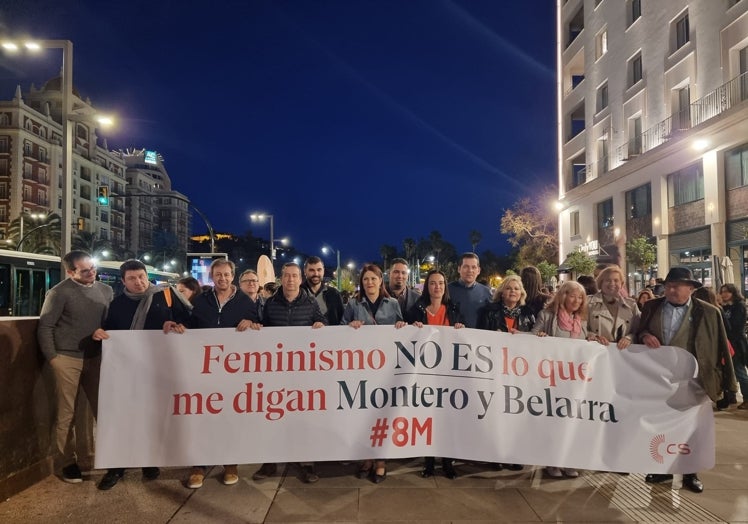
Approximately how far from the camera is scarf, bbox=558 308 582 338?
16.7ft

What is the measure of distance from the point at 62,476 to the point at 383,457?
2.81 metres

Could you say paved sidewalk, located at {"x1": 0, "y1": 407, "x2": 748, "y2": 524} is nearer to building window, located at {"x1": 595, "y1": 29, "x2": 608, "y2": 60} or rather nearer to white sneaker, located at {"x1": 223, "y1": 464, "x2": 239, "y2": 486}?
white sneaker, located at {"x1": 223, "y1": 464, "x2": 239, "y2": 486}

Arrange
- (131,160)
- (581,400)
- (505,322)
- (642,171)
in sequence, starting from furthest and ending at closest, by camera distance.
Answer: (131,160) → (642,171) → (505,322) → (581,400)

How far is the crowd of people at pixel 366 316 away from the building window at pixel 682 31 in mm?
20072

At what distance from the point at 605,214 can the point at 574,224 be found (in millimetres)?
4474

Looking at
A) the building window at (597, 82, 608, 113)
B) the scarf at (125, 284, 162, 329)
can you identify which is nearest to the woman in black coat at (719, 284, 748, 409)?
the scarf at (125, 284, 162, 329)

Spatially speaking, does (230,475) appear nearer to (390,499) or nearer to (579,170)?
(390,499)

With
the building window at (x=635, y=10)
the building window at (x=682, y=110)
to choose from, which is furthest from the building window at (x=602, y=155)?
the building window at (x=682, y=110)

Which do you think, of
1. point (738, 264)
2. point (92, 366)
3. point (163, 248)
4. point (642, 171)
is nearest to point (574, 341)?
point (92, 366)

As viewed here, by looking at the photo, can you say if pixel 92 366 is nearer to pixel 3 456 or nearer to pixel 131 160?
pixel 3 456

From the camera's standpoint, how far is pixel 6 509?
4.23 m

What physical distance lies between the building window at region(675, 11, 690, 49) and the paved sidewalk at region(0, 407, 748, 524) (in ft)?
68.2

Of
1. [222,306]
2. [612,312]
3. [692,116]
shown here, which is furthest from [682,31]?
[222,306]

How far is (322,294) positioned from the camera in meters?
5.84
